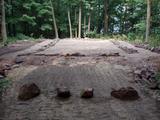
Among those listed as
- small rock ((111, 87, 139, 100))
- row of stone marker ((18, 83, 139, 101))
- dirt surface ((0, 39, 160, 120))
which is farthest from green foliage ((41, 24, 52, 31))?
small rock ((111, 87, 139, 100))

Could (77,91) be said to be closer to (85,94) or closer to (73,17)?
(85,94)

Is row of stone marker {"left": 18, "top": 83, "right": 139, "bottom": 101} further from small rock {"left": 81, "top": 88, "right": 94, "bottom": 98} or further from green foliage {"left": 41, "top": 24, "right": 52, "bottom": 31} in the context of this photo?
green foliage {"left": 41, "top": 24, "right": 52, "bottom": 31}

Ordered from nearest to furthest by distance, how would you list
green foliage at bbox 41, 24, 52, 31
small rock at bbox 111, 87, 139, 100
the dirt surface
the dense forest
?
1. the dirt surface
2. small rock at bbox 111, 87, 139, 100
3. the dense forest
4. green foliage at bbox 41, 24, 52, 31

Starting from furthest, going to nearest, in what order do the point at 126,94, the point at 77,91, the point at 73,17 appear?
the point at 73,17 → the point at 77,91 → the point at 126,94

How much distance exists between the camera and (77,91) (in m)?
7.25

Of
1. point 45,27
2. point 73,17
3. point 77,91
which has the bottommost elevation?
point 45,27

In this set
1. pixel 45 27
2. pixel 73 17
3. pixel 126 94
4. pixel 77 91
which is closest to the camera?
pixel 126 94

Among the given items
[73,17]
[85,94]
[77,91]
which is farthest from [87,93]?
[73,17]

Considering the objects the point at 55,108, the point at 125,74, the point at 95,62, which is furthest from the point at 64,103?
the point at 95,62

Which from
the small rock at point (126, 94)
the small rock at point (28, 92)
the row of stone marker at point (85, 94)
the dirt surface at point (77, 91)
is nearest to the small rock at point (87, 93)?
the row of stone marker at point (85, 94)

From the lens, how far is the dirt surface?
5719 millimetres

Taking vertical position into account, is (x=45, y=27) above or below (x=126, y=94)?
below

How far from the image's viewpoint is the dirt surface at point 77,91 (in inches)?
225

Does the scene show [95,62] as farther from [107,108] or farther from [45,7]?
[45,7]
